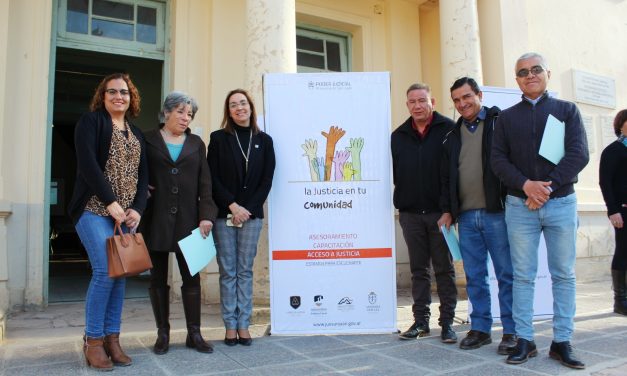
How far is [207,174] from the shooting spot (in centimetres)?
356

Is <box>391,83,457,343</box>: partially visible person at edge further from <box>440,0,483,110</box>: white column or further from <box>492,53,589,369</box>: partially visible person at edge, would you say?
<box>440,0,483,110</box>: white column

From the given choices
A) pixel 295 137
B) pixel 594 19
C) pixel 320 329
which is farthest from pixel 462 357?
pixel 594 19

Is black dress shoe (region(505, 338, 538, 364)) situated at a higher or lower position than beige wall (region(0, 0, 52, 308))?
lower

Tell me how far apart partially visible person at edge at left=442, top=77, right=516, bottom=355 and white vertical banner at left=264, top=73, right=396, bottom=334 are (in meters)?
0.58

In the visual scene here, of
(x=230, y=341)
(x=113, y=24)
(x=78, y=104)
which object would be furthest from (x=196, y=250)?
(x=78, y=104)

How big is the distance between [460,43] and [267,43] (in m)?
2.69

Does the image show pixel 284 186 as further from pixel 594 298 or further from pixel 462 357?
pixel 594 298

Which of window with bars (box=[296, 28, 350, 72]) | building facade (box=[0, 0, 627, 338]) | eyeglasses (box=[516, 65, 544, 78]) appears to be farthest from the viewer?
window with bars (box=[296, 28, 350, 72])

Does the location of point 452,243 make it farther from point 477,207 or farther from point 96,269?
point 96,269

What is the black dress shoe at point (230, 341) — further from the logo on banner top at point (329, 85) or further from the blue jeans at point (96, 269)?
the logo on banner top at point (329, 85)

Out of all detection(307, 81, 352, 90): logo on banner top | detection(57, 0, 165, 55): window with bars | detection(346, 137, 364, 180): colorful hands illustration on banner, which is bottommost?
detection(346, 137, 364, 180): colorful hands illustration on banner

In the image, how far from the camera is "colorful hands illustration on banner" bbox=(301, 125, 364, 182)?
3.94 m

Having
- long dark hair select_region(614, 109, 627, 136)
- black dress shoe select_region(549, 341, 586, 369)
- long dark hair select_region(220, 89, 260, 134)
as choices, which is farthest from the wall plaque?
long dark hair select_region(220, 89, 260, 134)

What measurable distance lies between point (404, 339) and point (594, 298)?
3316 millimetres
